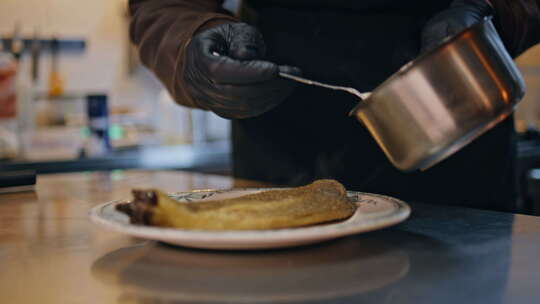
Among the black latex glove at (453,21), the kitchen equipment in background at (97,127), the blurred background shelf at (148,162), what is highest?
the black latex glove at (453,21)

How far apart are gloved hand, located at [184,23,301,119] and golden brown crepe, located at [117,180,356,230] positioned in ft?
0.82

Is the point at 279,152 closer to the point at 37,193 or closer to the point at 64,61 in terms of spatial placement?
the point at 37,193

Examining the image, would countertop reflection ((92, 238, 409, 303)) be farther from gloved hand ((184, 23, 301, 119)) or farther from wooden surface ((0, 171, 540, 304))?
gloved hand ((184, 23, 301, 119))

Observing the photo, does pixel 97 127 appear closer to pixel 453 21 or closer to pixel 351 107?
pixel 351 107

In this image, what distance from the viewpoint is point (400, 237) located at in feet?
2.01

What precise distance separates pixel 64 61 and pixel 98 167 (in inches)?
59.9

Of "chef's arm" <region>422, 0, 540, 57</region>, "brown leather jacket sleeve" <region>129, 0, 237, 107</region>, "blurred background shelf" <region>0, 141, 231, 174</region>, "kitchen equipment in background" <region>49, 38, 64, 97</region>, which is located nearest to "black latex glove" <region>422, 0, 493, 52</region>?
"chef's arm" <region>422, 0, 540, 57</region>

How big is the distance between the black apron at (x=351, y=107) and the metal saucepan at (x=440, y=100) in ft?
1.91

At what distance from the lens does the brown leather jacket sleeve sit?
1008mm

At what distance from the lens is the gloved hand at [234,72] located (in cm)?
79

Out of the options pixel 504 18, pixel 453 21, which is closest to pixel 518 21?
pixel 504 18

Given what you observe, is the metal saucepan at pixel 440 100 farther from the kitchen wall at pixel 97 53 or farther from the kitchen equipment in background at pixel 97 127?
the kitchen wall at pixel 97 53

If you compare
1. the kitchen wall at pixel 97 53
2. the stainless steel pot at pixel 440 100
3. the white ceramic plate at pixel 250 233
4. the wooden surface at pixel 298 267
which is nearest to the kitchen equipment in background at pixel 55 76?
the kitchen wall at pixel 97 53

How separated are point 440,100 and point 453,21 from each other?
351 mm
